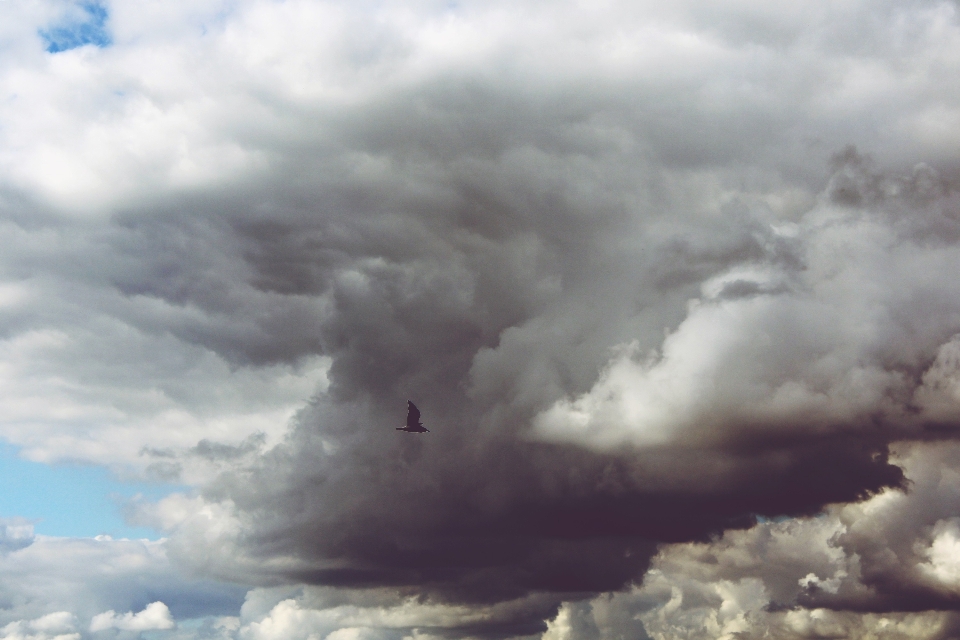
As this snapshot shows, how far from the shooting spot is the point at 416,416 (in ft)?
394
